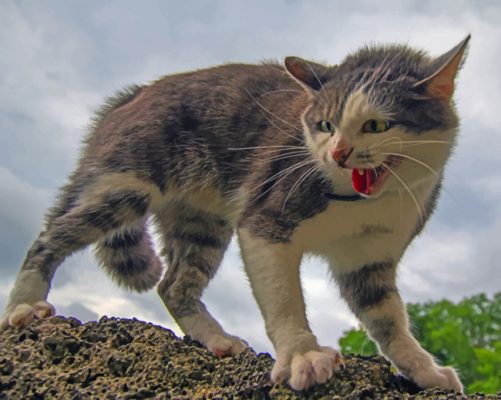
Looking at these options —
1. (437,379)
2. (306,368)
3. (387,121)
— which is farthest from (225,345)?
(387,121)

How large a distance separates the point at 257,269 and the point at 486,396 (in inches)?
38.9

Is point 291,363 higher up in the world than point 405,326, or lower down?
lower down

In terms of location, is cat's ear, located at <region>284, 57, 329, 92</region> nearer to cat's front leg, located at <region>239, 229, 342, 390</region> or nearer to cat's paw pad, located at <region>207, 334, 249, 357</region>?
cat's front leg, located at <region>239, 229, 342, 390</region>

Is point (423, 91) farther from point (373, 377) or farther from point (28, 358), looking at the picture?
point (28, 358)

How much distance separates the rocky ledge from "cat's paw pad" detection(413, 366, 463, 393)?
0.17 ft

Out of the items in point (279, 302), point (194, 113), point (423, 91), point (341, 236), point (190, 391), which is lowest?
point (190, 391)

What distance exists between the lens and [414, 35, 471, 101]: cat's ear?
2518 mm

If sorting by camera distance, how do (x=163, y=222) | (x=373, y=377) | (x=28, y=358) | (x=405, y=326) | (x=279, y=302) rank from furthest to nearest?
(x=163, y=222) < (x=405, y=326) < (x=28, y=358) < (x=279, y=302) < (x=373, y=377)

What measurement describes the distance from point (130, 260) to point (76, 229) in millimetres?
513

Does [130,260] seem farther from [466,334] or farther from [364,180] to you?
[466,334]

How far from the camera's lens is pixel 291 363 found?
2457 millimetres

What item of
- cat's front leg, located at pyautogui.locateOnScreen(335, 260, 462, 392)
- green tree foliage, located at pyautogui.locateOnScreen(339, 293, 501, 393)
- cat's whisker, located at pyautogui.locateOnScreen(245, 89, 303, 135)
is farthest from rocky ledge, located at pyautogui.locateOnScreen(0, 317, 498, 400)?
green tree foliage, located at pyautogui.locateOnScreen(339, 293, 501, 393)

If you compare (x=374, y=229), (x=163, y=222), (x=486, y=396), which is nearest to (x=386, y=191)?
(x=374, y=229)

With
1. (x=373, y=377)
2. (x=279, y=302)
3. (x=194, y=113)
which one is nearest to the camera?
(x=373, y=377)
